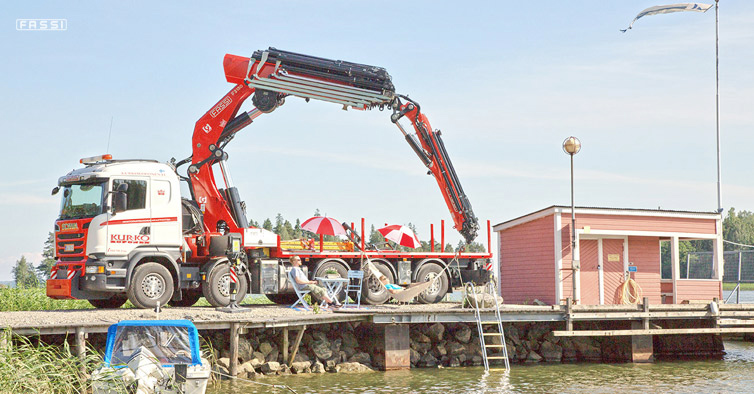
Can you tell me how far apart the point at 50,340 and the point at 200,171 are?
5.83 metres

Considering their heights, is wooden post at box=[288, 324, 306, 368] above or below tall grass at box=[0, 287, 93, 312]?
below

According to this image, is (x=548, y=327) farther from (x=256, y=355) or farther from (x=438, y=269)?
(x=256, y=355)

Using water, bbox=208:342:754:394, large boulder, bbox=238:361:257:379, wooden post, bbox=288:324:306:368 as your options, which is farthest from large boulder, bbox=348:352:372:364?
large boulder, bbox=238:361:257:379

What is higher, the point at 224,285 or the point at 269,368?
the point at 224,285

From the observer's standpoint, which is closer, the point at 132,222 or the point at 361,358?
the point at 132,222

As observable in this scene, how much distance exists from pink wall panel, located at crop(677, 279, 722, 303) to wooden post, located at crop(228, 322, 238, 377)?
41.7 ft

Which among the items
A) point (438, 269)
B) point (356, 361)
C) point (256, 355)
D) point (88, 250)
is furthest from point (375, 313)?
point (88, 250)

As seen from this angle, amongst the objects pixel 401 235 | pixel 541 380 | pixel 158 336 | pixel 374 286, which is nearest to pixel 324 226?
pixel 374 286

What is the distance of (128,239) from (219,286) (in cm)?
220

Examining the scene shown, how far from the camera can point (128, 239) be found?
16844 mm

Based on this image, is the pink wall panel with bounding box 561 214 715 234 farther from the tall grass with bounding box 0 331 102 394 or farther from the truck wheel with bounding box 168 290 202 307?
the tall grass with bounding box 0 331 102 394

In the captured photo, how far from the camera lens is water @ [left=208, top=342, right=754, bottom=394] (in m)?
14.9

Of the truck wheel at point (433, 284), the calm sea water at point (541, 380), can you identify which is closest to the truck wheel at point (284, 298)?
the truck wheel at point (433, 284)

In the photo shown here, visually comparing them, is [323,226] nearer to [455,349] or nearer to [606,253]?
[455,349]
